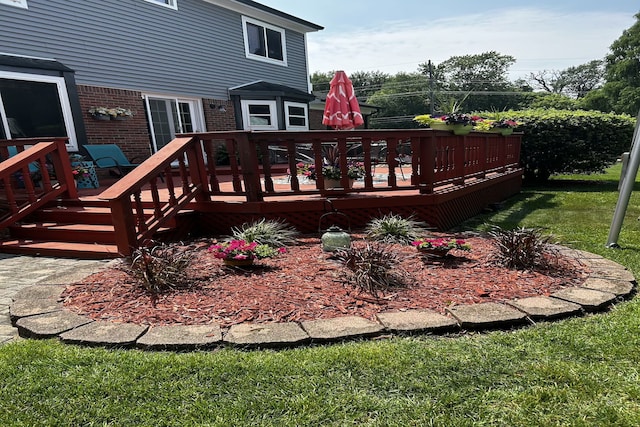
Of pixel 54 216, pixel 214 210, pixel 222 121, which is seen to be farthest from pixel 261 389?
pixel 222 121

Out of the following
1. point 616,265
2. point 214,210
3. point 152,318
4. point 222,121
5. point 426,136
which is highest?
point 222,121

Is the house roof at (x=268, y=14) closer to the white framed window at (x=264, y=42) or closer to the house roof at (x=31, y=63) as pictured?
the white framed window at (x=264, y=42)

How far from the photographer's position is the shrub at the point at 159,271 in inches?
108

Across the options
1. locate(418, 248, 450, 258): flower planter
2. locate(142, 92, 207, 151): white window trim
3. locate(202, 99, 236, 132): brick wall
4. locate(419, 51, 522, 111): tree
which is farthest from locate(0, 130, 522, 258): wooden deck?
locate(419, 51, 522, 111): tree

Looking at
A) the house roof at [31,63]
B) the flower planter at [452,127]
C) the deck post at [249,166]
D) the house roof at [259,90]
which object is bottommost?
the deck post at [249,166]

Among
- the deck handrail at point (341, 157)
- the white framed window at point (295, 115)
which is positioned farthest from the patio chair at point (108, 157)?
the white framed window at point (295, 115)

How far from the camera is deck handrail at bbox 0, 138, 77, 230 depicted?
4.55 m

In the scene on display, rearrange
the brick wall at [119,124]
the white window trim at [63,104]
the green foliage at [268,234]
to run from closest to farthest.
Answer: the green foliage at [268,234], the white window trim at [63,104], the brick wall at [119,124]

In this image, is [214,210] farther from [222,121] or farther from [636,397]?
[222,121]

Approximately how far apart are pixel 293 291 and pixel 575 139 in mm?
9882

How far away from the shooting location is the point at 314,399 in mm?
1623

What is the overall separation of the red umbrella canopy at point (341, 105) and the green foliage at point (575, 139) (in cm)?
535

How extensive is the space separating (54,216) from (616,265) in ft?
20.8

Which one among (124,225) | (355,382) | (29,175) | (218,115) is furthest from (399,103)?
(355,382)
